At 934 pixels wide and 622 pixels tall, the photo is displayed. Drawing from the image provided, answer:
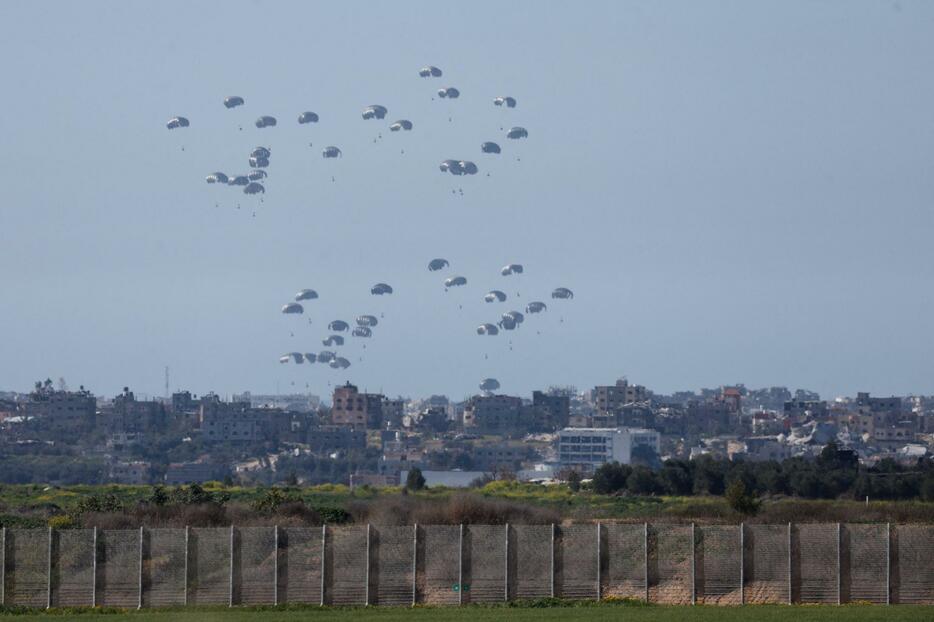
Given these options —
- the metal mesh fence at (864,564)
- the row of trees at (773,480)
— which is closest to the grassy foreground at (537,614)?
the metal mesh fence at (864,564)

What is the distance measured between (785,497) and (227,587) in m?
43.9

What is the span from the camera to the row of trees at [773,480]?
7362cm

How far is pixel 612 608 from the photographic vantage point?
30578 mm

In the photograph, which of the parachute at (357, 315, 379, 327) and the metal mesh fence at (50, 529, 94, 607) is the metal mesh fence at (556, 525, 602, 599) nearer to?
the metal mesh fence at (50, 529, 94, 607)

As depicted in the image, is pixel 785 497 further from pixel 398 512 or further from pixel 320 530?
pixel 320 530

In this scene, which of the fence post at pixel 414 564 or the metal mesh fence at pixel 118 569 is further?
the fence post at pixel 414 564

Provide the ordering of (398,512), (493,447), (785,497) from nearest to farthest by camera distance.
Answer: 1. (398,512)
2. (785,497)
3. (493,447)

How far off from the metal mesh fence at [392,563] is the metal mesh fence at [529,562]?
Answer: 202 cm

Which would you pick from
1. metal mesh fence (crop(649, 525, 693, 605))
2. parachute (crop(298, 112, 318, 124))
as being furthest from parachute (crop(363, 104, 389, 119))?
metal mesh fence (crop(649, 525, 693, 605))

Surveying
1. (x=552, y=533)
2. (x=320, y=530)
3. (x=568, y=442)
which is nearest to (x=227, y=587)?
(x=320, y=530)

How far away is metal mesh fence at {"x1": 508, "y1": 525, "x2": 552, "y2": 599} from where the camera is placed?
32.3 meters

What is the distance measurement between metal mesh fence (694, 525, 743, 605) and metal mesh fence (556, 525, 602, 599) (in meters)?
2.08

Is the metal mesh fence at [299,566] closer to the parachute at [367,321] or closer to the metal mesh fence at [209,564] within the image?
the metal mesh fence at [209,564]

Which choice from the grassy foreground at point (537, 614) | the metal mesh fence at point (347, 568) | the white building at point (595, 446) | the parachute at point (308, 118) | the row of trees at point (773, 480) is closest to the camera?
the grassy foreground at point (537, 614)
